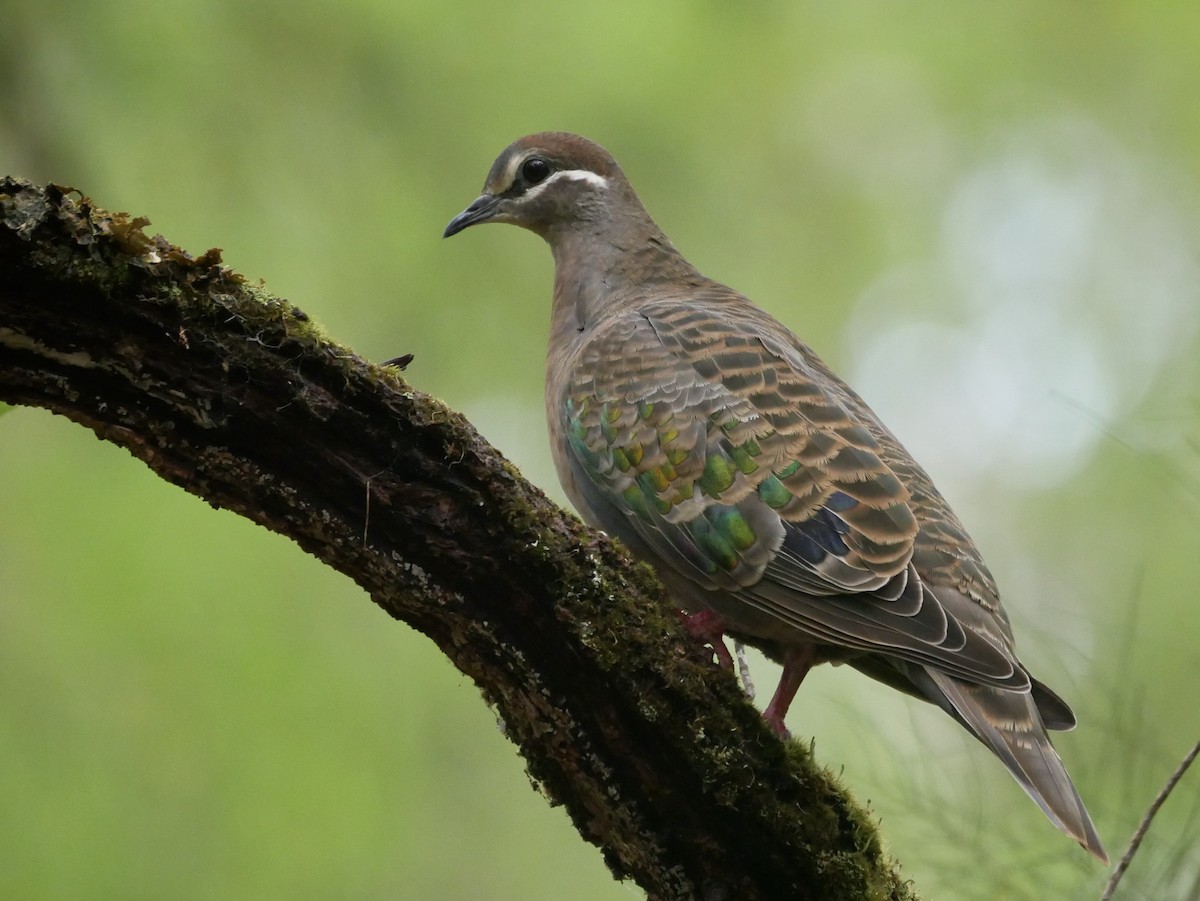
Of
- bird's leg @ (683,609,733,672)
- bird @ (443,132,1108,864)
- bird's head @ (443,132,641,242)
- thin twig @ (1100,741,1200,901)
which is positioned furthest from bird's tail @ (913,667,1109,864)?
bird's head @ (443,132,641,242)

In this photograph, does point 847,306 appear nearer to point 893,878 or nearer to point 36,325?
point 893,878

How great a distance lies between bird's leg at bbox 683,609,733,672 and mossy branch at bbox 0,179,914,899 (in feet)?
1.63

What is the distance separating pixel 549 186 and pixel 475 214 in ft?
1.10

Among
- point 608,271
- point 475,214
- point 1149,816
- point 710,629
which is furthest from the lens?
point 475,214

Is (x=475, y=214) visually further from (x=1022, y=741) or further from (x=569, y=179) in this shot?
(x=1022, y=741)

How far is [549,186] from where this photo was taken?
17.3 ft

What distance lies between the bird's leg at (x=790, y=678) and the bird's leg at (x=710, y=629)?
0.62 ft

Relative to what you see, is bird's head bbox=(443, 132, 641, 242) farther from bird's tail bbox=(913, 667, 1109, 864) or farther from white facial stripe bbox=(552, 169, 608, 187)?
bird's tail bbox=(913, 667, 1109, 864)

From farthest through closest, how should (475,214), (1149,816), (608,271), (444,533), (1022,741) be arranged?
1. (475,214)
2. (608,271)
3. (1022,741)
4. (444,533)
5. (1149,816)

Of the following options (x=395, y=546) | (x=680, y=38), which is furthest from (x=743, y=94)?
(x=395, y=546)

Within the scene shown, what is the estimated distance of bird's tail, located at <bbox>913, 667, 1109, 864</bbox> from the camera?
3.03m

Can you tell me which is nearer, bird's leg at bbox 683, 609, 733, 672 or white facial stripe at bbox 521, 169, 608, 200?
bird's leg at bbox 683, 609, 733, 672

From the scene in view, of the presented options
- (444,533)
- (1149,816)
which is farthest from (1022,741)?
(444,533)

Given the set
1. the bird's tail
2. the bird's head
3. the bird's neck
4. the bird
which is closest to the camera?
the bird's tail
